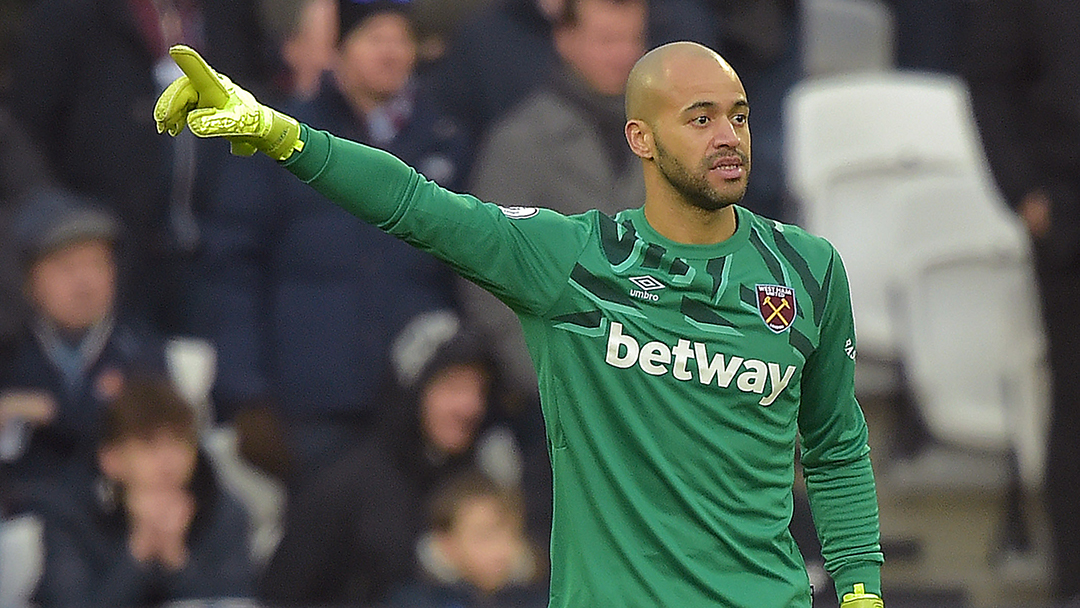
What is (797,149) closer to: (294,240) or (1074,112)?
(1074,112)

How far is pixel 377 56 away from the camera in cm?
850

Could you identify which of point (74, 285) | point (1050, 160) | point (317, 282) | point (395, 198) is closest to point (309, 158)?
point (395, 198)

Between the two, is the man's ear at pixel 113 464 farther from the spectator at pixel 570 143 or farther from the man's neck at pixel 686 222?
the man's neck at pixel 686 222

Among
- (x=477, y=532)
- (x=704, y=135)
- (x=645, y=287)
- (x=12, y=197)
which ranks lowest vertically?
(x=477, y=532)

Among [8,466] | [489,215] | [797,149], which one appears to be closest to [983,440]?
[797,149]

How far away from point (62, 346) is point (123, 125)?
1051 mm

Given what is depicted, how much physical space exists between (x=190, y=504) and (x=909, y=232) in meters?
3.61

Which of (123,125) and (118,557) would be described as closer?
(118,557)

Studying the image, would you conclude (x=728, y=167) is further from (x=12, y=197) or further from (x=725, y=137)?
(x=12, y=197)

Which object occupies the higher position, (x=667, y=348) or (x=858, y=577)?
(x=667, y=348)

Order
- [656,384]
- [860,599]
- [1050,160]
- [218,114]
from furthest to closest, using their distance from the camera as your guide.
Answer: [1050,160], [860,599], [656,384], [218,114]

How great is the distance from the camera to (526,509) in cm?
809

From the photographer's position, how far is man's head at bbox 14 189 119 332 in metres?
8.12

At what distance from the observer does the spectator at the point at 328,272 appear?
841 centimetres
